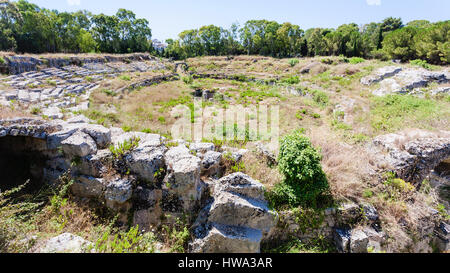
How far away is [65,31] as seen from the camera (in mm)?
40062

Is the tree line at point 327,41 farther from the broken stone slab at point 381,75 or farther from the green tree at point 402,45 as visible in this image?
the broken stone slab at point 381,75

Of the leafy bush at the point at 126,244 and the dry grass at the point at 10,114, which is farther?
the dry grass at the point at 10,114

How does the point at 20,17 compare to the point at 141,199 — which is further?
the point at 20,17

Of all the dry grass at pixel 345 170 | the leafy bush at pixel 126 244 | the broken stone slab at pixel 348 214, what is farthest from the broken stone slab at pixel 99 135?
the broken stone slab at pixel 348 214

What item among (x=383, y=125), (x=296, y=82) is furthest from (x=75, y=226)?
(x=296, y=82)

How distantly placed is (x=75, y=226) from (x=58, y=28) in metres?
53.0

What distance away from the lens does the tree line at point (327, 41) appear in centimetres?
2778

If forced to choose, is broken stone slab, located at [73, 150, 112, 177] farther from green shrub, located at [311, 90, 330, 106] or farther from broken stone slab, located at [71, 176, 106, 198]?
green shrub, located at [311, 90, 330, 106]

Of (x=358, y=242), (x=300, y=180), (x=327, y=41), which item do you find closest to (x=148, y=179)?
(x=300, y=180)

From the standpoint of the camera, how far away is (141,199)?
5086 mm

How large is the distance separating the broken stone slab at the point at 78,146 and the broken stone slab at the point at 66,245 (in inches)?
87.7

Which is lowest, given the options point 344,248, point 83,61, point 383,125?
point 344,248

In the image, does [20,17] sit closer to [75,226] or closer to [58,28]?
[58,28]

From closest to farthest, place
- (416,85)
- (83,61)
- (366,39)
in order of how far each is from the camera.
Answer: (416,85)
(83,61)
(366,39)
